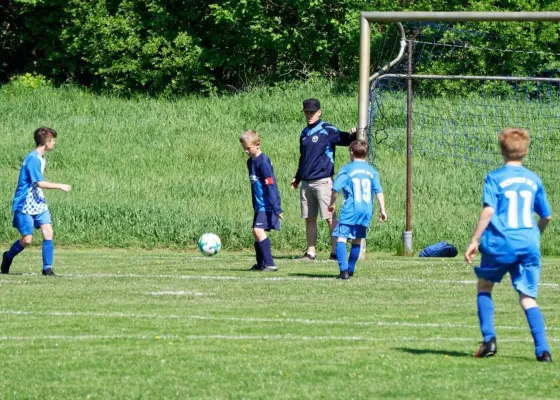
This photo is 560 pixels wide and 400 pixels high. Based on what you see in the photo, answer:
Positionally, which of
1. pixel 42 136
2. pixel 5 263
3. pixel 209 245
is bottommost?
pixel 5 263

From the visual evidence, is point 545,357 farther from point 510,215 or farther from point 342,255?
point 342,255

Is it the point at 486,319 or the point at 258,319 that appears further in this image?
the point at 258,319

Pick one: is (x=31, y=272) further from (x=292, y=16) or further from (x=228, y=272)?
(x=292, y=16)

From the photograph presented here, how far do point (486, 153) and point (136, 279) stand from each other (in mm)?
12148

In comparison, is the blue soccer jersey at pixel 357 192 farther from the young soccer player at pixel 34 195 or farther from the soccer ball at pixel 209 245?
the young soccer player at pixel 34 195

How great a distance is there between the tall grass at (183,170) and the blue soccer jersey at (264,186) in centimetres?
482

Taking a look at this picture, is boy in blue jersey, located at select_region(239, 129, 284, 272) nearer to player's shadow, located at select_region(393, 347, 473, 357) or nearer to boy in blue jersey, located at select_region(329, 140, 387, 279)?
boy in blue jersey, located at select_region(329, 140, 387, 279)

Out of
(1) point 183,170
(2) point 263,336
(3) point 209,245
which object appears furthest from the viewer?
(1) point 183,170

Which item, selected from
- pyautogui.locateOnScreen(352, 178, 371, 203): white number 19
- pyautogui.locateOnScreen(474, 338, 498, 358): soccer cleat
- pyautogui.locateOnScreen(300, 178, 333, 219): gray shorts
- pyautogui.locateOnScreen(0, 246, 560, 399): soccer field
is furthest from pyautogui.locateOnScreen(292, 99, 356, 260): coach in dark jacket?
pyautogui.locateOnScreen(474, 338, 498, 358): soccer cleat

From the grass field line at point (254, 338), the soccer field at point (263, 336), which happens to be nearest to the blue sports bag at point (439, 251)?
the soccer field at point (263, 336)

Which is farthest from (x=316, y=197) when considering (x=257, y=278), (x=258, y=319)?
(x=258, y=319)

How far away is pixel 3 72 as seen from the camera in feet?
140

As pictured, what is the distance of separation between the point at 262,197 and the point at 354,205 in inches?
66.0

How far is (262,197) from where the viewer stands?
1522 cm
